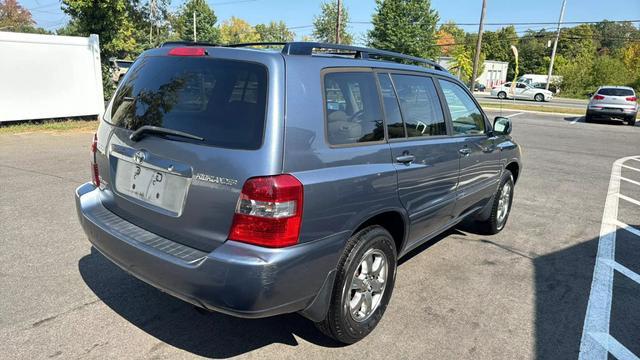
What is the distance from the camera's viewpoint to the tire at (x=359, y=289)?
265 centimetres

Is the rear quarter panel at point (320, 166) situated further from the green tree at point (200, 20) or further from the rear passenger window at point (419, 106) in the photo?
the green tree at point (200, 20)

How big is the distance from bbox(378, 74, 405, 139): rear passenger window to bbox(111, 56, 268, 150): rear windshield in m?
1.04

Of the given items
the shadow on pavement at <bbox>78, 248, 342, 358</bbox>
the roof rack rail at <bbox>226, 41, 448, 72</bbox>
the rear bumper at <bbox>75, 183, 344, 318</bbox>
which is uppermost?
the roof rack rail at <bbox>226, 41, 448, 72</bbox>

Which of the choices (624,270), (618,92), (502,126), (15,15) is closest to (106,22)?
(502,126)

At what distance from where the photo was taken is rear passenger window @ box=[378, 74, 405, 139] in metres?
3.05

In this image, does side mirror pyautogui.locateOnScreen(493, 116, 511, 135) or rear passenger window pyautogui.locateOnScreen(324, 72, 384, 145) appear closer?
rear passenger window pyautogui.locateOnScreen(324, 72, 384, 145)

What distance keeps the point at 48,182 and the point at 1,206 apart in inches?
47.7

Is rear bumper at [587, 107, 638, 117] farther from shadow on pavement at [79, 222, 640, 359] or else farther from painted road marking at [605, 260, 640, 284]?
shadow on pavement at [79, 222, 640, 359]

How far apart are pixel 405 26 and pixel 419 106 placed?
1643 inches

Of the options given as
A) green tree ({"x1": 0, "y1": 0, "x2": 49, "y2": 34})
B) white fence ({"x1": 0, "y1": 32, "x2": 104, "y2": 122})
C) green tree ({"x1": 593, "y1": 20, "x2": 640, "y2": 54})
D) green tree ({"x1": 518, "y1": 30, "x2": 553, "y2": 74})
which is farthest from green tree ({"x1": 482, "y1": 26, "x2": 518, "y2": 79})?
white fence ({"x1": 0, "y1": 32, "x2": 104, "y2": 122})

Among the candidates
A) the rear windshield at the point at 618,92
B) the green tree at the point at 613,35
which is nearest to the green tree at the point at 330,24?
the rear windshield at the point at 618,92

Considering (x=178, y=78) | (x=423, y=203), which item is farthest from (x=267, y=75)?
(x=423, y=203)

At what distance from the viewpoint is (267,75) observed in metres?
2.32

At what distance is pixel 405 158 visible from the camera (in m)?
3.05
